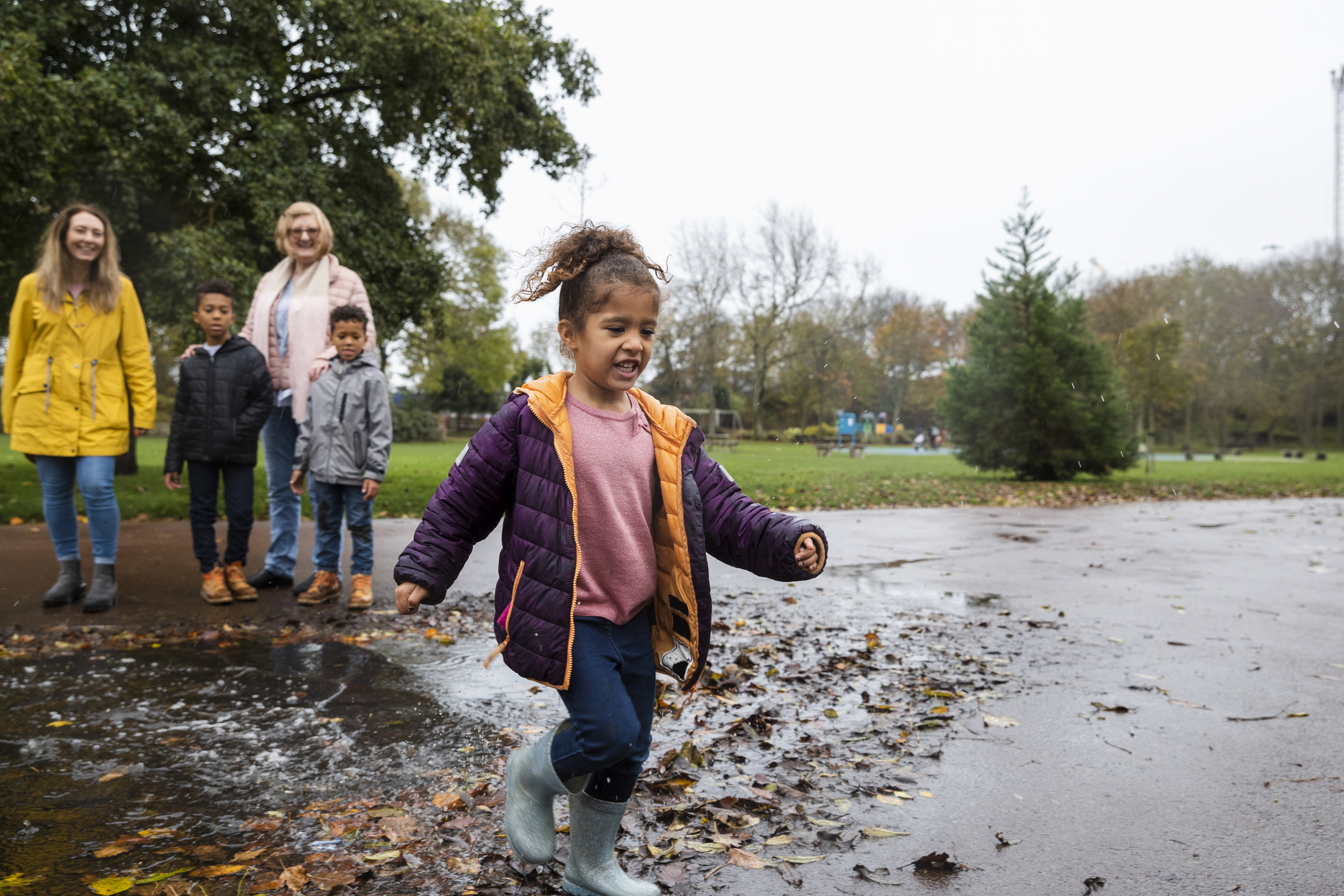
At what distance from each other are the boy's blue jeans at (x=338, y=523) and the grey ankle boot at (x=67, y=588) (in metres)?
1.40

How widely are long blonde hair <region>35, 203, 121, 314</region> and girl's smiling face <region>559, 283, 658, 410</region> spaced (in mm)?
4248

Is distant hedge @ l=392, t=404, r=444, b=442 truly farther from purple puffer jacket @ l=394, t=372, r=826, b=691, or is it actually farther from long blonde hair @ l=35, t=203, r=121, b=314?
purple puffer jacket @ l=394, t=372, r=826, b=691

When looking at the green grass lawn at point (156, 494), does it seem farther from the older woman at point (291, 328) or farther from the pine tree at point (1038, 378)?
the pine tree at point (1038, 378)

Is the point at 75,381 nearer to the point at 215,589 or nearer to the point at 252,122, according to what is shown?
the point at 215,589

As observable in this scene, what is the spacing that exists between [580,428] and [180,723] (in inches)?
91.5

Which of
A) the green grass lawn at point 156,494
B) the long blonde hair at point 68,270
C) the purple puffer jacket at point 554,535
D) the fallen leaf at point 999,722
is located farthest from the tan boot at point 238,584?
the green grass lawn at point 156,494

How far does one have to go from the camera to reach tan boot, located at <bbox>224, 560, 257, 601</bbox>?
6020mm

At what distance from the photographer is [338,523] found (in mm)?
5938

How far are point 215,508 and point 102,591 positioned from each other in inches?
30.1

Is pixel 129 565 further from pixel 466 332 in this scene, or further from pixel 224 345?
pixel 466 332

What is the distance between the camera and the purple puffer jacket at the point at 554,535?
240 centimetres


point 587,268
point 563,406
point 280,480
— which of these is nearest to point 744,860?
point 563,406

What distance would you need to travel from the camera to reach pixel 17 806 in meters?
2.91

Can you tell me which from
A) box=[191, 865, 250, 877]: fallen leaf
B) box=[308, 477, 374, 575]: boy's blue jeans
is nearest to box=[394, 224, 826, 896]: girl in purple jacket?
box=[191, 865, 250, 877]: fallen leaf
